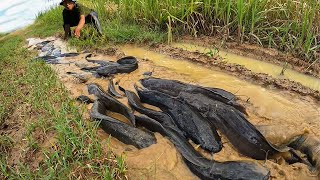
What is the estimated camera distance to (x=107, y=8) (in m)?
8.88

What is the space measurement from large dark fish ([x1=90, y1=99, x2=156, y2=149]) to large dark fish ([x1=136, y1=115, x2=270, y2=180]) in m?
0.23

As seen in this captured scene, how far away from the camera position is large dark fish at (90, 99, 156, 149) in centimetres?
367

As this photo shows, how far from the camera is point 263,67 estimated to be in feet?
19.2

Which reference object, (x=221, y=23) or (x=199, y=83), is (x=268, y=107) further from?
(x=221, y=23)

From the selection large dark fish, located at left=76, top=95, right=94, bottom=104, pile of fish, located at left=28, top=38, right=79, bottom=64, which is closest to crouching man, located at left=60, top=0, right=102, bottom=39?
pile of fish, located at left=28, top=38, right=79, bottom=64

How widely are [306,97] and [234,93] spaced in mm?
956

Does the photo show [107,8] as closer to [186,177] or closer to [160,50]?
[160,50]

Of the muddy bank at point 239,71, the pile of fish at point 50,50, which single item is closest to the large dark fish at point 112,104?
the pile of fish at point 50,50

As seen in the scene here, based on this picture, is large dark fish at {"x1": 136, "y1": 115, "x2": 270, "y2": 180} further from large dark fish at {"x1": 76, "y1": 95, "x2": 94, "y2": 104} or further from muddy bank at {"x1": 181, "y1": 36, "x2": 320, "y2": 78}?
muddy bank at {"x1": 181, "y1": 36, "x2": 320, "y2": 78}

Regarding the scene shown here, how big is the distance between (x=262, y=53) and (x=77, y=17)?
157 inches

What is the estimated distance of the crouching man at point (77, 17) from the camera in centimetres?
731

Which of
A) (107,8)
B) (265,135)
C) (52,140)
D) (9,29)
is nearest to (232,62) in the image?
(265,135)

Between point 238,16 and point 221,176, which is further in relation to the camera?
point 238,16

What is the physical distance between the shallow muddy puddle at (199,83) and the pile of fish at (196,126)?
0.29 feet
